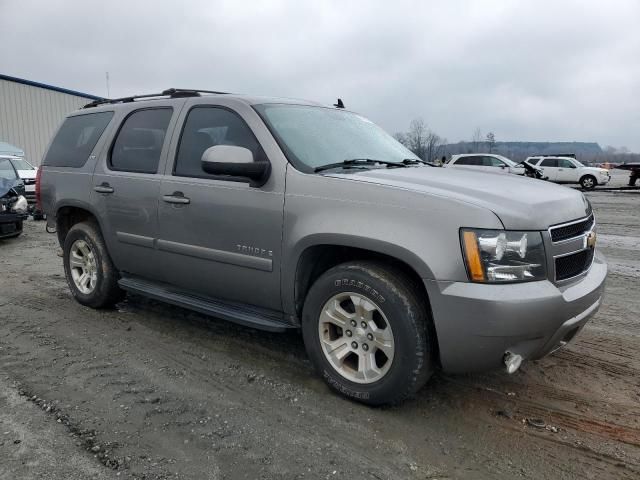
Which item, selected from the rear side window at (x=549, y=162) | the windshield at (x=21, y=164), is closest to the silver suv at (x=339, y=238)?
the windshield at (x=21, y=164)

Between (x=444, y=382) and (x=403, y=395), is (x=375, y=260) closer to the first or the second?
(x=403, y=395)

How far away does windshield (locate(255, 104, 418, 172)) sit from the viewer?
3453 millimetres

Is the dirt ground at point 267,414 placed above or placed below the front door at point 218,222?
below

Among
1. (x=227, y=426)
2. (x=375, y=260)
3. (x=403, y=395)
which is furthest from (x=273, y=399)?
(x=375, y=260)

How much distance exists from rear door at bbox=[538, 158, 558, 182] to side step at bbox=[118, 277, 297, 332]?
27.1 meters

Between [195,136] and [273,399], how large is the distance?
2.06m

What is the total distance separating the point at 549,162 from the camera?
27.8m

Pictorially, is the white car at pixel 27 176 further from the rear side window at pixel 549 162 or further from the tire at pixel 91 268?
the rear side window at pixel 549 162

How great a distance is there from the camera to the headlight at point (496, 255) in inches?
102

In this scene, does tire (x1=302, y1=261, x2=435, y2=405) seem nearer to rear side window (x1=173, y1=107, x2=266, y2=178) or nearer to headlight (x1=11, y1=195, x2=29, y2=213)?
rear side window (x1=173, y1=107, x2=266, y2=178)

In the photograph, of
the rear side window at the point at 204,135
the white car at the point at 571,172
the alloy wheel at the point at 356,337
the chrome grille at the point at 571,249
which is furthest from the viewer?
the white car at the point at 571,172

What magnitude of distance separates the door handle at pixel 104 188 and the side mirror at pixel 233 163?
153 cm

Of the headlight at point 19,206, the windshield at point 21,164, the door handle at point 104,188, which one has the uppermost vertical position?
the windshield at point 21,164

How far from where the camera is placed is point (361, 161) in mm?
3623
